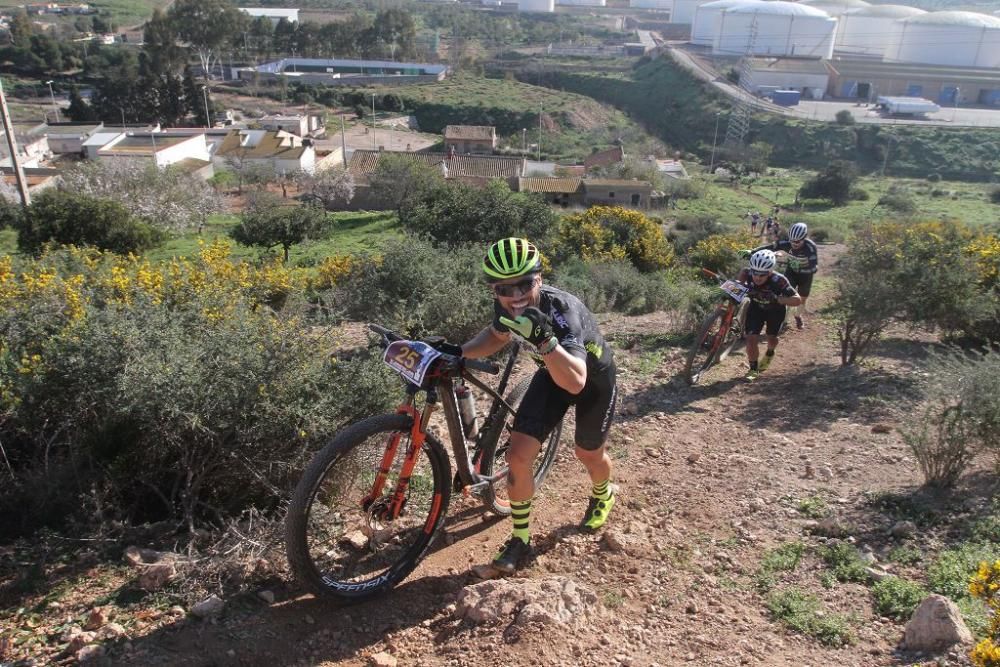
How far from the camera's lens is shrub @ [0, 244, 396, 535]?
12.7 feet

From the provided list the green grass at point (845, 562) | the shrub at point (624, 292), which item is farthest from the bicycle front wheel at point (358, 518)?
the shrub at point (624, 292)

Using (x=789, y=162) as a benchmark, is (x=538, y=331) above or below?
above

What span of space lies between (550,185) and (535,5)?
131 metres

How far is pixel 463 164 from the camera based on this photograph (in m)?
45.8

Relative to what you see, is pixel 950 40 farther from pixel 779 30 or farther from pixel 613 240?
pixel 613 240

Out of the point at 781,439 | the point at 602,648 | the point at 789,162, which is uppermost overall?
the point at 602,648

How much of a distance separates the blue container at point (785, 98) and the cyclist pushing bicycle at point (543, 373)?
8136cm

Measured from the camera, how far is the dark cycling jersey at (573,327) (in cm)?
364

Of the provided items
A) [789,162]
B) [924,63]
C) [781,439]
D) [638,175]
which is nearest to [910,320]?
[781,439]

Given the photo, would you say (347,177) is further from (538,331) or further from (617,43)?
(617,43)

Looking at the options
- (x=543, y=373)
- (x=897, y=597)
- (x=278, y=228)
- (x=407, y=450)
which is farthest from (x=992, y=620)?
(x=278, y=228)

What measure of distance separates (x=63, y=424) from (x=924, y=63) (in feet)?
393

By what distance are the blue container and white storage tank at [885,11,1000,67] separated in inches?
1482

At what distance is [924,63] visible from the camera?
9825 cm
